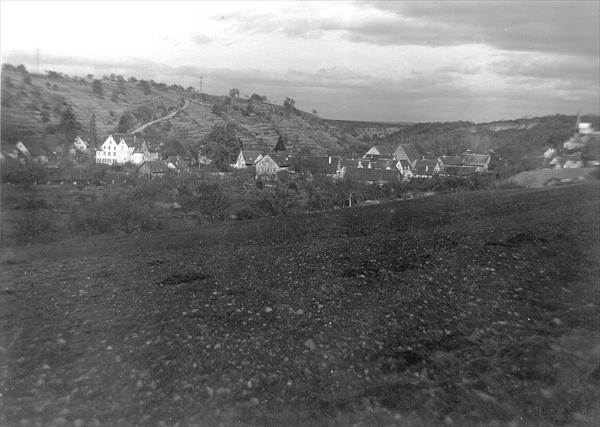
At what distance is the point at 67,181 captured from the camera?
19.7 m

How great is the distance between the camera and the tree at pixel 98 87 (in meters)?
32.4

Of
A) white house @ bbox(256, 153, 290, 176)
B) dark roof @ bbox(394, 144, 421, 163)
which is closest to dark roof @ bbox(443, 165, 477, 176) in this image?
dark roof @ bbox(394, 144, 421, 163)

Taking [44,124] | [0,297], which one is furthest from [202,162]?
[0,297]

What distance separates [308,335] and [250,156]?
4176 cm

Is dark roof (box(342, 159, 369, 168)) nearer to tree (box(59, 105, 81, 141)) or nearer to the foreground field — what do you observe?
tree (box(59, 105, 81, 141))

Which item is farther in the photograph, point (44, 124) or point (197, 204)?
point (197, 204)

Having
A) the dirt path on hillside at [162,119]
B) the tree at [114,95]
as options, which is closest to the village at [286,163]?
the dirt path on hillside at [162,119]

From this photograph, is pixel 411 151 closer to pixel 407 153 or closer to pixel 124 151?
pixel 407 153

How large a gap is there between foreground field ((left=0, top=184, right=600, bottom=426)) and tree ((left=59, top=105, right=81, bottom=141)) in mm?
11918

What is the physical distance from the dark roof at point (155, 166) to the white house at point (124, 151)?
2.52 feet

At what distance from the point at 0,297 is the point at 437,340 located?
146 inches

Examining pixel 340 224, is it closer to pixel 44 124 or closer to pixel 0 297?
pixel 0 297

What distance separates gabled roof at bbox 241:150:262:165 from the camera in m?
43.5

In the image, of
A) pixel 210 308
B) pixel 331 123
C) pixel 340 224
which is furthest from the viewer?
pixel 331 123
